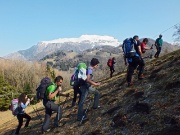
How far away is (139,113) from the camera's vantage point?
40.3 ft

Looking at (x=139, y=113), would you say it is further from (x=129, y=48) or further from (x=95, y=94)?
(x=129, y=48)

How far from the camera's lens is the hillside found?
34.9 feet

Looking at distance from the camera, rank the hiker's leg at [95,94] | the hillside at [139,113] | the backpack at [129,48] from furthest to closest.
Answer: the backpack at [129,48] → the hiker's leg at [95,94] → the hillside at [139,113]

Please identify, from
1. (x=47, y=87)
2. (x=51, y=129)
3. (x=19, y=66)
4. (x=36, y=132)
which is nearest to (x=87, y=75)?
(x=47, y=87)

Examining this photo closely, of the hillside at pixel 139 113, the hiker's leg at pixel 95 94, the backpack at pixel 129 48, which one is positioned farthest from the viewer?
the backpack at pixel 129 48

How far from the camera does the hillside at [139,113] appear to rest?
Result: 1062cm

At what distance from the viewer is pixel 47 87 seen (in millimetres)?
13172

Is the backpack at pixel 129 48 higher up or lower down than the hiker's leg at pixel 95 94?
higher up

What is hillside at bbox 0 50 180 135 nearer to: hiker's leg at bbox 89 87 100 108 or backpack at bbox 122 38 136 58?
hiker's leg at bbox 89 87 100 108

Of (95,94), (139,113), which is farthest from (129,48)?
(139,113)

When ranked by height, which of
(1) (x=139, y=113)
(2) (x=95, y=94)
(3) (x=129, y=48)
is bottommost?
(1) (x=139, y=113)

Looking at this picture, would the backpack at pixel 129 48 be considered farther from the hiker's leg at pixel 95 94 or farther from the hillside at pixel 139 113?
the hiker's leg at pixel 95 94

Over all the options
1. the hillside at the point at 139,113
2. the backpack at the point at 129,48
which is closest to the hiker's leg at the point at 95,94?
the hillside at the point at 139,113

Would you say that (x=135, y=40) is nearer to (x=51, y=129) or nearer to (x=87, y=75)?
(x=87, y=75)
